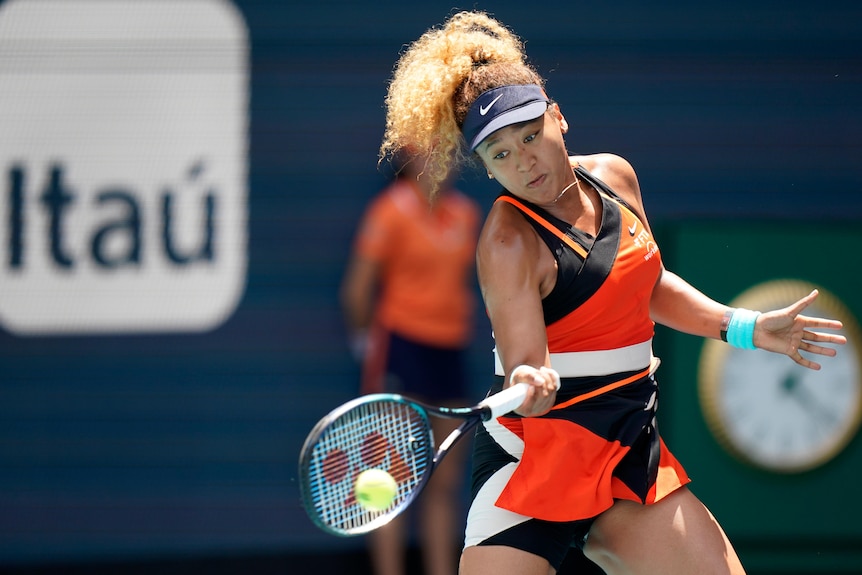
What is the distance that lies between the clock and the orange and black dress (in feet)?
7.01

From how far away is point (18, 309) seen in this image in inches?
213

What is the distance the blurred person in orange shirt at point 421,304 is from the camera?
5.12 metres

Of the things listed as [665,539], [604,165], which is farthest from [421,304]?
[665,539]

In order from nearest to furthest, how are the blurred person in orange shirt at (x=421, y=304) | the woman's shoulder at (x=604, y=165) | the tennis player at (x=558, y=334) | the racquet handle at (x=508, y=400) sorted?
the racquet handle at (x=508, y=400)
the tennis player at (x=558, y=334)
the woman's shoulder at (x=604, y=165)
the blurred person in orange shirt at (x=421, y=304)

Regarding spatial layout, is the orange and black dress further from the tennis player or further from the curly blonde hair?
the curly blonde hair

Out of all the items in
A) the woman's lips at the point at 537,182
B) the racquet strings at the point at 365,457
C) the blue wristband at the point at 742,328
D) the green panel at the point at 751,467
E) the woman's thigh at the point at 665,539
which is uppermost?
the woman's lips at the point at 537,182

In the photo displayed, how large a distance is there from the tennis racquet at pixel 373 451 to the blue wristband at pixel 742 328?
76 cm

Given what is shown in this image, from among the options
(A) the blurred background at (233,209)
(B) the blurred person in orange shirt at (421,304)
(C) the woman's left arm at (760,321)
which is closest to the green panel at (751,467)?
(A) the blurred background at (233,209)

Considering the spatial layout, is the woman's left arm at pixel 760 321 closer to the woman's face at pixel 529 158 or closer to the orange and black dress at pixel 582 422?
the orange and black dress at pixel 582 422

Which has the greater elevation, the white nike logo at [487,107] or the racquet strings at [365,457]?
the white nike logo at [487,107]

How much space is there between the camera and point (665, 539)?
2918mm

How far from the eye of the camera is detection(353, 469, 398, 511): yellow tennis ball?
2.74m

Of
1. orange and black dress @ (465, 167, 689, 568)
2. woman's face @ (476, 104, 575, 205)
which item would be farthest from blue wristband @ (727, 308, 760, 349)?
woman's face @ (476, 104, 575, 205)

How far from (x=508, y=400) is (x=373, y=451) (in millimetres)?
416
